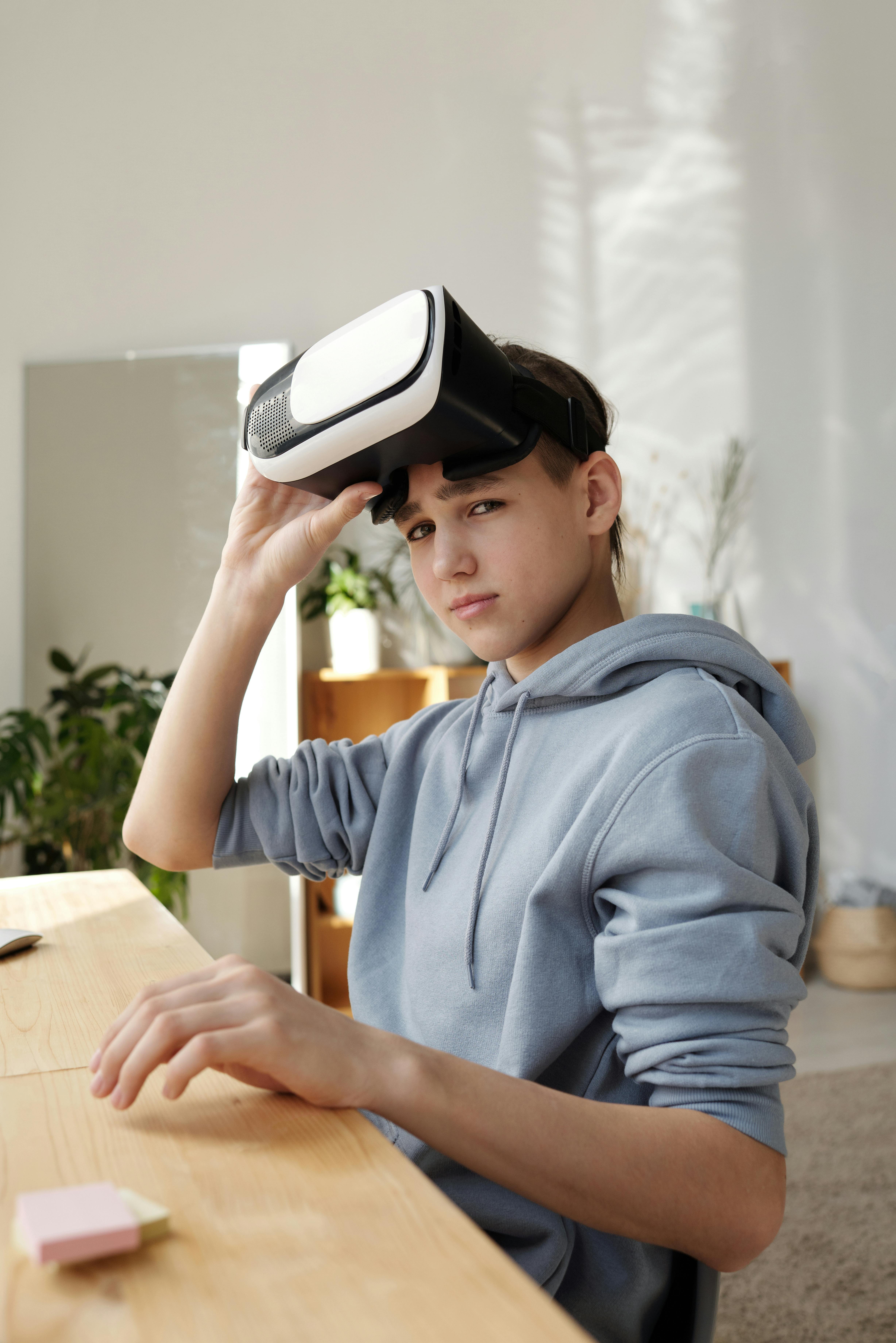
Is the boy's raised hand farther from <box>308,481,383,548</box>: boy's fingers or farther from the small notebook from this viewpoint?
the small notebook

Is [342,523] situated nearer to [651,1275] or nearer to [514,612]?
[514,612]

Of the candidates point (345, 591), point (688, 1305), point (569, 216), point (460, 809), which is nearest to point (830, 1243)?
point (688, 1305)

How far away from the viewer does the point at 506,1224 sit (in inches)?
31.1

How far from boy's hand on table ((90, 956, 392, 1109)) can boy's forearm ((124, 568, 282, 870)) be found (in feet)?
→ 1.60

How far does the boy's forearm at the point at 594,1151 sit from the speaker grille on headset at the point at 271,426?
57 cm

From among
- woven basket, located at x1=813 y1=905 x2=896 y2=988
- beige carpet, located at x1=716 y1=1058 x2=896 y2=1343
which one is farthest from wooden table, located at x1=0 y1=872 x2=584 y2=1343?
woven basket, located at x1=813 y1=905 x2=896 y2=988

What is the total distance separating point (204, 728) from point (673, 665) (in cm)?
50

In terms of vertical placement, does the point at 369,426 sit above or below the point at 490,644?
above

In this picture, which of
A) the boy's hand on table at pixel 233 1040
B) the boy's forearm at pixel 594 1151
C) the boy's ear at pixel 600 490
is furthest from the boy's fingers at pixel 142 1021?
the boy's ear at pixel 600 490

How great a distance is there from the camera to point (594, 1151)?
66 centimetres

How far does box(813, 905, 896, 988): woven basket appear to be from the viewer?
349cm

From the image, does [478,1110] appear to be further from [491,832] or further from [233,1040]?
[491,832]

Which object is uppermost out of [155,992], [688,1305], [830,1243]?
[155,992]

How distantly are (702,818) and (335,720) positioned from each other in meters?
2.74
